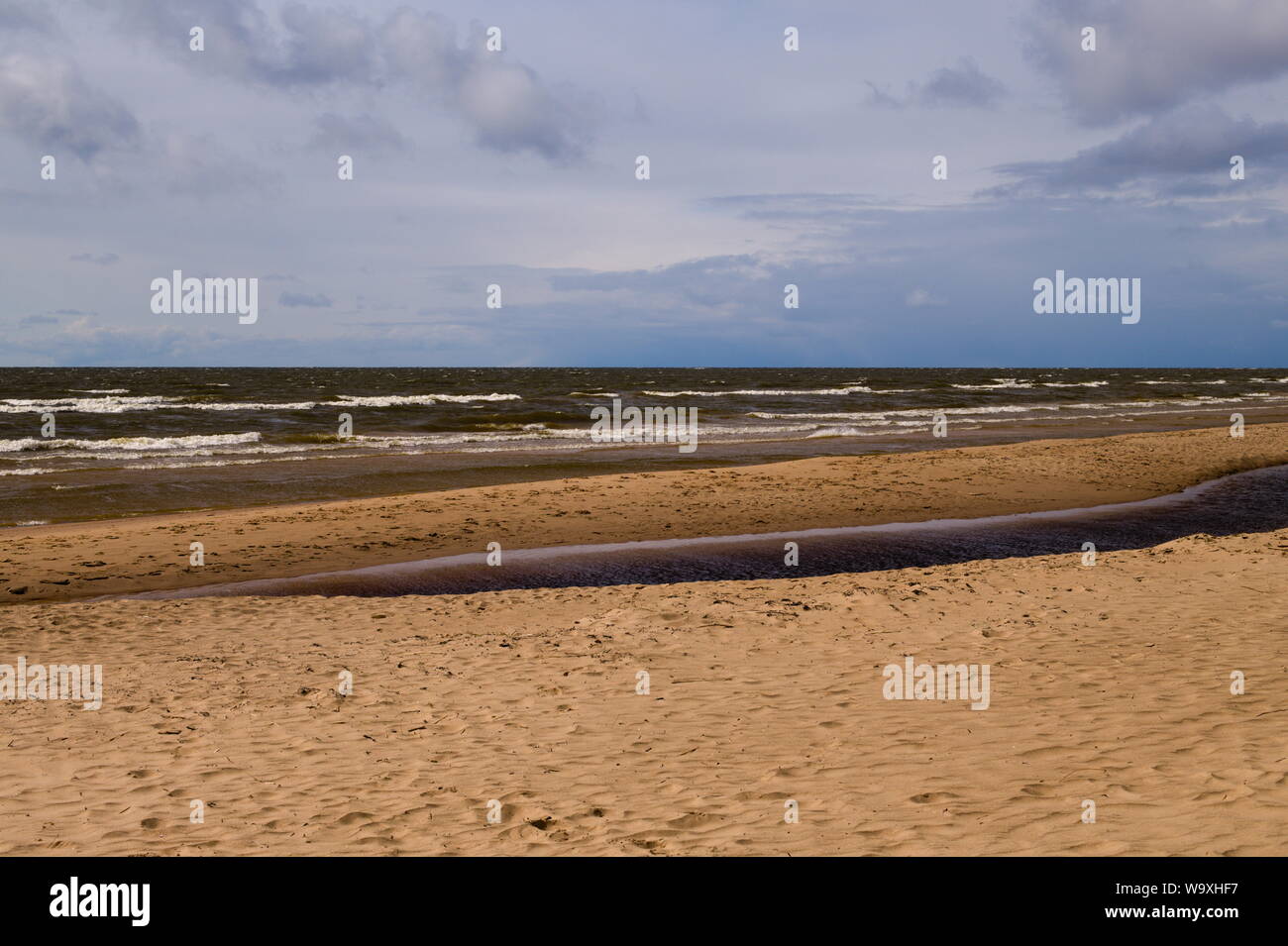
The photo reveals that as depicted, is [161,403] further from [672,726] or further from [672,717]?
[672,726]

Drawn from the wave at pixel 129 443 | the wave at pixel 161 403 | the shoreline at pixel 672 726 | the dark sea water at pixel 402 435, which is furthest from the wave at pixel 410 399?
the shoreline at pixel 672 726

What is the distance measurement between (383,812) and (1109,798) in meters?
4.45

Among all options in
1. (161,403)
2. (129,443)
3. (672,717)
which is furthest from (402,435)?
(672,717)

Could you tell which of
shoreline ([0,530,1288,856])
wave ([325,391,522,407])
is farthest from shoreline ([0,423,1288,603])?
wave ([325,391,522,407])

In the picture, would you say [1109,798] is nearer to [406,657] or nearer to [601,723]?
[601,723]

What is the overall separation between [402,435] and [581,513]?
22.7 m

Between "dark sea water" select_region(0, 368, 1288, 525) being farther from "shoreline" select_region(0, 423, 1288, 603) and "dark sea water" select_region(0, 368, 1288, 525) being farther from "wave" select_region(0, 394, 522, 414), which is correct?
"shoreline" select_region(0, 423, 1288, 603)

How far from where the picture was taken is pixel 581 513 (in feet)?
64.2

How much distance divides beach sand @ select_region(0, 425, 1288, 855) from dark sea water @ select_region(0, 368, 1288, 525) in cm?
951

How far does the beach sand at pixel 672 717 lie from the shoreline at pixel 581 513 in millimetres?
461

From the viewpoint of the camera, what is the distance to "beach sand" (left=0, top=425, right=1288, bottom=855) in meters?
5.47

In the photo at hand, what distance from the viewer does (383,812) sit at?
5902 mm
